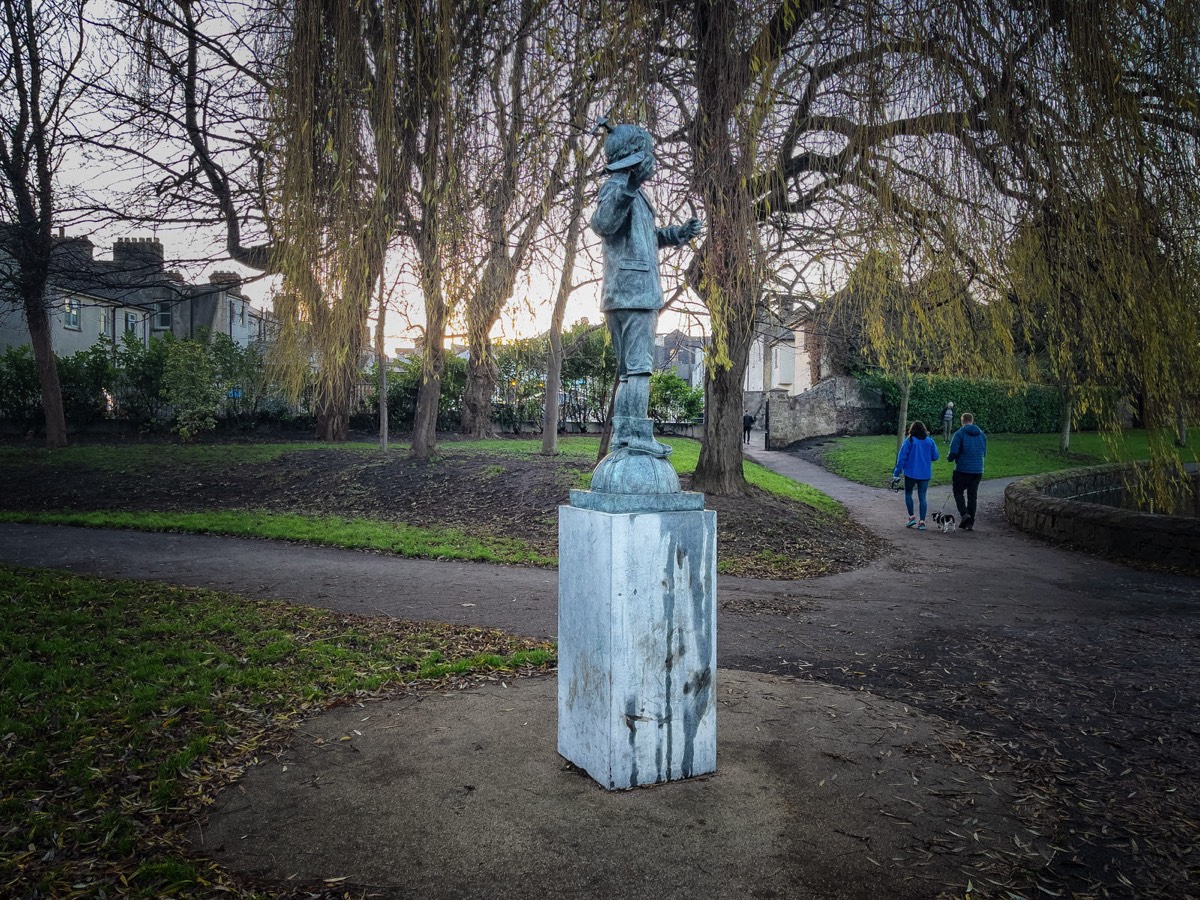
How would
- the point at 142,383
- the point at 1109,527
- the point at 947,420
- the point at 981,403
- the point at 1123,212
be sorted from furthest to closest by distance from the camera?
the point at 981,403 < the point at 947,420 < the point at 142,383 < the point at 1109,527 < the point at 1123,212

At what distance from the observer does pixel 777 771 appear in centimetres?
399

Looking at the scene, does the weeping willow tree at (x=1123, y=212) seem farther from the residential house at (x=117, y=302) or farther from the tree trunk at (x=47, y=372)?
the tree trunk at (x=47, y=372)

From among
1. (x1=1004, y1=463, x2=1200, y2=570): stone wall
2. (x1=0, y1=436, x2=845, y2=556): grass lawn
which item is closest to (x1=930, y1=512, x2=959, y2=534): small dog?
(x1=1004, y1=463, x2=1200, y2=570): stone wall

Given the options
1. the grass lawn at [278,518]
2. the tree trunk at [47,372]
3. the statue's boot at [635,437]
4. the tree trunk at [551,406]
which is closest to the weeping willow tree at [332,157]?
the statue's boot at [635,437]

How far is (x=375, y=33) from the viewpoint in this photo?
3051 millimetres

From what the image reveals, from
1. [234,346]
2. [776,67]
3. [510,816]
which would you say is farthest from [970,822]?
[234,346]

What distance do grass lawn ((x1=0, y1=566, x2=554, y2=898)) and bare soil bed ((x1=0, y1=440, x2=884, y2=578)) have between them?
4610 millimetres

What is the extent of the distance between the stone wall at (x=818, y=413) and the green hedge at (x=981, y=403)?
0.80m

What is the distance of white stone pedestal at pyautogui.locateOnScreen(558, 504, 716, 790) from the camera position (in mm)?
3668

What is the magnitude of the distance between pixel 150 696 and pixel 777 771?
3.82 meters

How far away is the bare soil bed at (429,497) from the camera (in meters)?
11.3

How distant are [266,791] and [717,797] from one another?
214 cm

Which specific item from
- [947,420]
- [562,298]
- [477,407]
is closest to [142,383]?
[477,407]

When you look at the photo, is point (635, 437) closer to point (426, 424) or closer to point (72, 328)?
point (426, 424)
